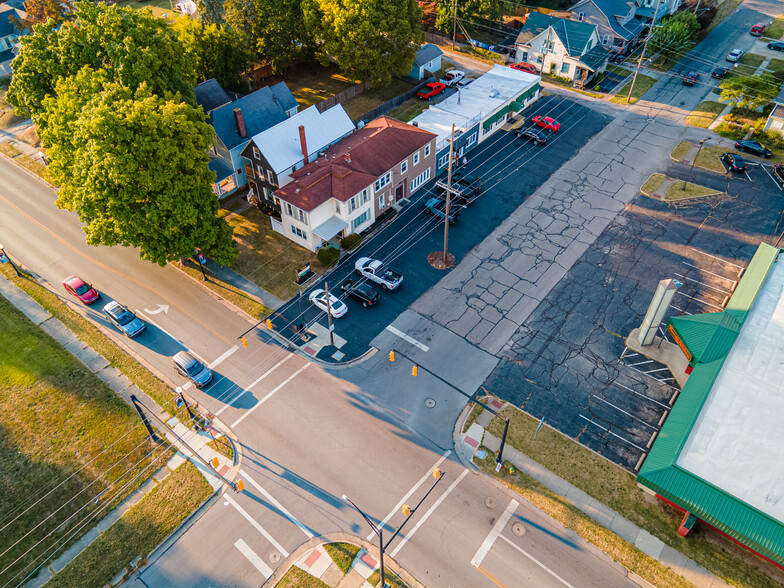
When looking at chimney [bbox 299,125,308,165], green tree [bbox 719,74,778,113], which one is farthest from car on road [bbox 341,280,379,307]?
green tree [bbox 719,74,778,113]

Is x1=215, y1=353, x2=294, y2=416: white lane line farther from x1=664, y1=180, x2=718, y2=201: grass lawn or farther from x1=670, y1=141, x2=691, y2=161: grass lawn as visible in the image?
x1=670, y1=141, x2=691, y2=161: grass lawn

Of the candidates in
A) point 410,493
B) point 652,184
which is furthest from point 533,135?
point 410,493

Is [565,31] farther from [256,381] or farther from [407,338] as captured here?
[256,381]

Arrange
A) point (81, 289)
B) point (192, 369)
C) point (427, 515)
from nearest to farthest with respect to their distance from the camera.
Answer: point (427, 515) → point (192, 369) → point (81, 289)

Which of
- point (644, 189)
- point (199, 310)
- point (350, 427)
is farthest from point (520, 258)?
point (199, 310)

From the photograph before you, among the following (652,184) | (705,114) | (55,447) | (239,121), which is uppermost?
(239,121)

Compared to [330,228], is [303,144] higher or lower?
higher

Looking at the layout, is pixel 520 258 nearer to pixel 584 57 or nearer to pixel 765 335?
pixel 765 335
